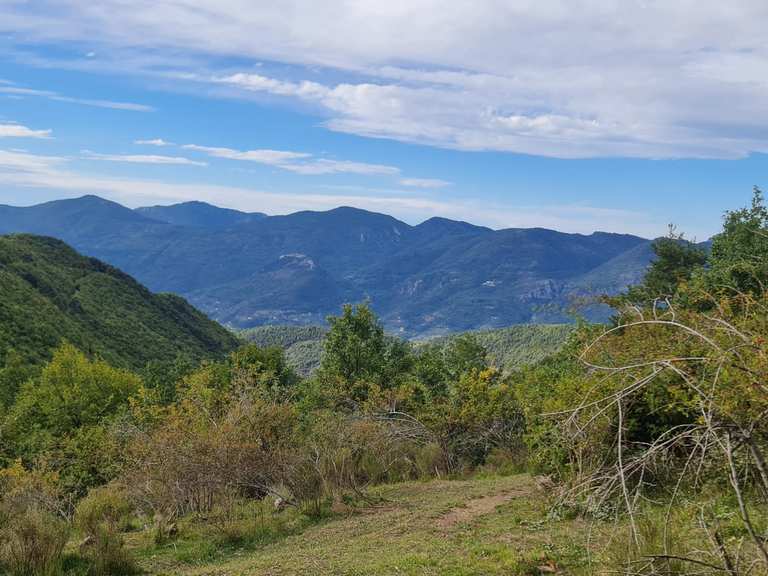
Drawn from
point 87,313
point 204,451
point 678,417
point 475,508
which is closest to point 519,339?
point 87,313

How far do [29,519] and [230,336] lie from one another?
341 ft

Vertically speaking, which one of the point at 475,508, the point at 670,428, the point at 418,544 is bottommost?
the point at 475,508

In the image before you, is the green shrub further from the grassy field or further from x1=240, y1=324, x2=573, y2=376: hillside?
x1=240, y1=324, x2=573, y2=376: hillside

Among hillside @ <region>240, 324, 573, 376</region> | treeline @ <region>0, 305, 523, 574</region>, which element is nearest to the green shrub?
treeline @ <region>0, 305, 523, 574</region>

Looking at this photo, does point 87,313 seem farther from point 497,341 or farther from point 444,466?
point 497,341

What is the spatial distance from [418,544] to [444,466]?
11724 mm

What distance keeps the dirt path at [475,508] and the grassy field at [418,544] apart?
24 mm

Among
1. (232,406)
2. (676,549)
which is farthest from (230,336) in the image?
(676,549)

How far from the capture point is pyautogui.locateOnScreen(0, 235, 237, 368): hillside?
178 feet

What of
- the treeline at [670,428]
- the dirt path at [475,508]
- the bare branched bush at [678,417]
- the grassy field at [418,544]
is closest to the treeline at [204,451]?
the grassy field at [418,544]

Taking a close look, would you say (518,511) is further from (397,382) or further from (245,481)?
(397,382)

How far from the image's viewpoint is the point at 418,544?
38.6 feet

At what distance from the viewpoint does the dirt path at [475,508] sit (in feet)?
45.2

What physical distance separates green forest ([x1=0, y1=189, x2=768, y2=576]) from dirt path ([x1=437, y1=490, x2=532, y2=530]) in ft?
0.32
